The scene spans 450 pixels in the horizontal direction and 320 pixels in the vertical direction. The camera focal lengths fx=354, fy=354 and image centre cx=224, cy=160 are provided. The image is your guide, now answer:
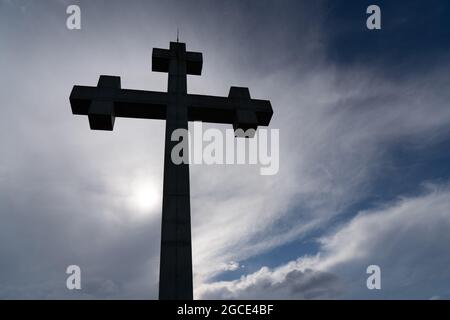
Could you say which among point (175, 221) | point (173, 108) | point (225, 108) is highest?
point (225, 108)

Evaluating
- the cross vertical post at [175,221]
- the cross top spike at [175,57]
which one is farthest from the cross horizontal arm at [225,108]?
the cross top spike at [175,57]

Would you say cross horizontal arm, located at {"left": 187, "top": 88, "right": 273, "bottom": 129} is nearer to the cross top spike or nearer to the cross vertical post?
the cross vertical post

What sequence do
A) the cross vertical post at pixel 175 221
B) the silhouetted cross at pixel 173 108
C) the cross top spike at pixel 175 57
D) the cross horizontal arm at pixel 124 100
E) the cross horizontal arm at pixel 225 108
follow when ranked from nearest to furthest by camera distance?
the cross vertical post at pixel 175 221, the silhouetted cross at pixel 173 108, the cross horizontal arm at pixel 124 100, the cross horizontal arm at pixel 225 108, the cross top spike at pixel 175 57

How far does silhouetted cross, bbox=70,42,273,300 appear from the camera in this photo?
6.84 m

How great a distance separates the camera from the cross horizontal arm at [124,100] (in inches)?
315

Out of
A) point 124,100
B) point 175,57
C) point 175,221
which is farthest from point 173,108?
point 175,221

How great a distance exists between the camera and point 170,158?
7258mm

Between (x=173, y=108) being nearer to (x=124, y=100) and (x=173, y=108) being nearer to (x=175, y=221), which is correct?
(x=124, y=100)

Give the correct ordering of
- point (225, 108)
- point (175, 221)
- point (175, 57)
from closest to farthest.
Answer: point (175, 221) → point (225, 108) → point (175, 57)

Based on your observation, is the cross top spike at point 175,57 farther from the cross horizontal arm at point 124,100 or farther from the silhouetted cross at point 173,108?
the cross horizontal arm at point 124,100

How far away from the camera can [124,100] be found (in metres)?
8.12

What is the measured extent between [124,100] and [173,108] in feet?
3.74
